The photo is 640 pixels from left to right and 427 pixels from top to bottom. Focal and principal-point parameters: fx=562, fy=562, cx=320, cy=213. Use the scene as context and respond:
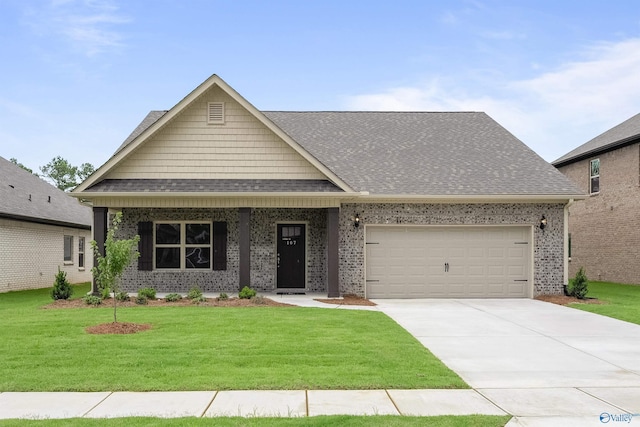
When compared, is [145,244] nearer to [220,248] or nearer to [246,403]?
[220,248]

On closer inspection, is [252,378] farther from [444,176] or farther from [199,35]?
[199,35]

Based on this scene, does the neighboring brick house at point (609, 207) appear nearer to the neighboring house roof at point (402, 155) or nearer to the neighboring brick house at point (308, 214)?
the neighboring house roof at point (402, 155)

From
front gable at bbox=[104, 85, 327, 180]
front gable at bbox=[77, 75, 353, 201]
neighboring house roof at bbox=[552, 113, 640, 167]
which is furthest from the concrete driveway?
neighboring house roof at bbox=[552, 113, 640, 167]

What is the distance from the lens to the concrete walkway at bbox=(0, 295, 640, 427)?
5.81 metres

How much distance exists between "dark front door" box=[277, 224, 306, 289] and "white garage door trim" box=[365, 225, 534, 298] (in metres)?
2.22

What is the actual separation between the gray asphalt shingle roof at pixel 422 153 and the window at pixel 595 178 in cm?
741

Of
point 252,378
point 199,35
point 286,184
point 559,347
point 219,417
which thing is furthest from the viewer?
point 199,35

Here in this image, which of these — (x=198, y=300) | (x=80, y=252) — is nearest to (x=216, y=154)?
(x=198, y=300)

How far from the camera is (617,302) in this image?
1705cm

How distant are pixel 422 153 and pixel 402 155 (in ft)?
2.53

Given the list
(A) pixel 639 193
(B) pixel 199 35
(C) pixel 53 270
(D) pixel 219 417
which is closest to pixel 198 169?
(B) pixel 199 35

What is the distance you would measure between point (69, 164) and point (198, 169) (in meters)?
56.8

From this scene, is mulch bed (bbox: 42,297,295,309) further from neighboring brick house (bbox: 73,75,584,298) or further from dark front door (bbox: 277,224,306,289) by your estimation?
dark front door (bbox: 277,224,306,289)

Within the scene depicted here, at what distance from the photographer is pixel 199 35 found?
887 inches
